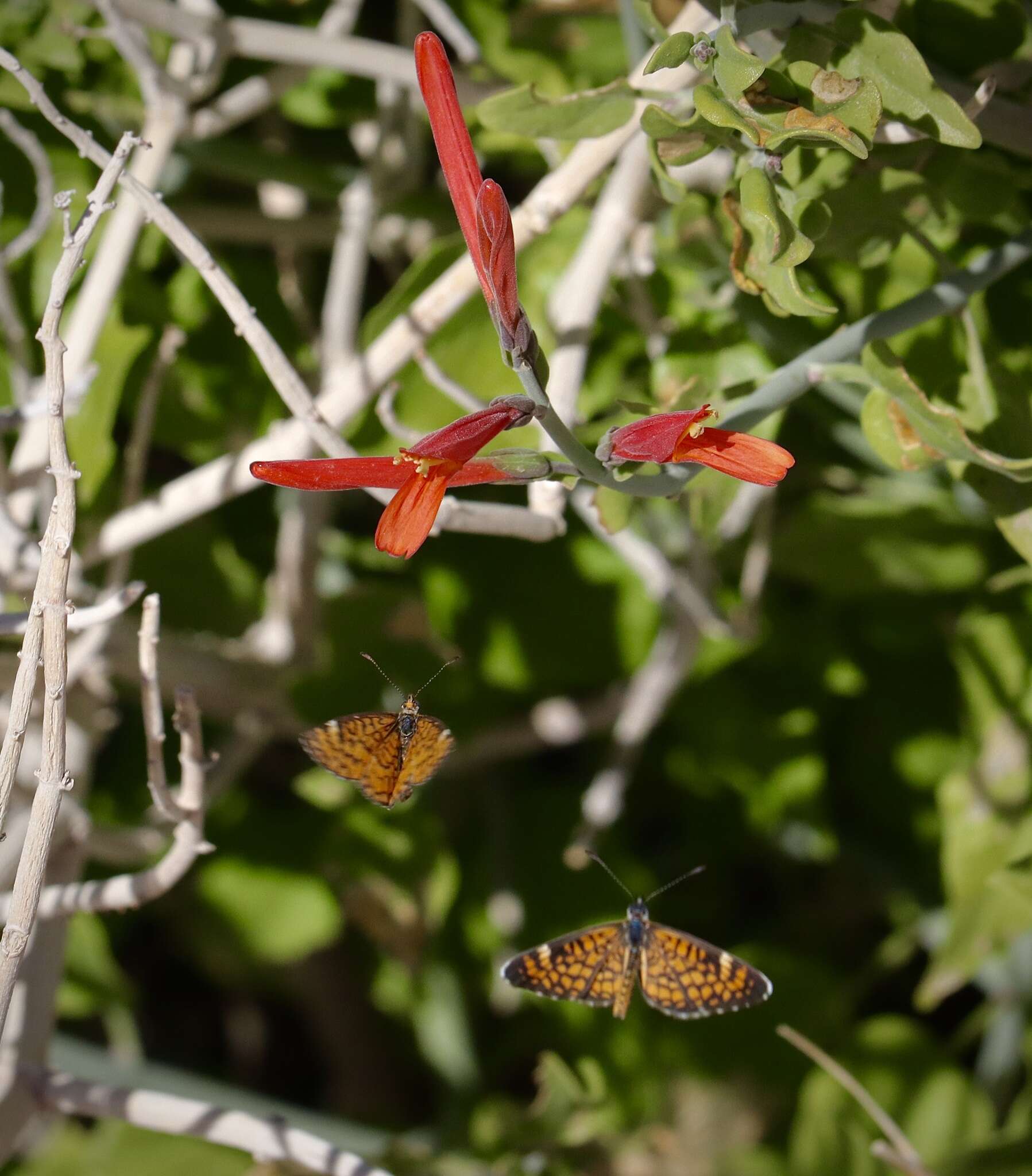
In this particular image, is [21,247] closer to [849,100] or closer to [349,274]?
[349,274]

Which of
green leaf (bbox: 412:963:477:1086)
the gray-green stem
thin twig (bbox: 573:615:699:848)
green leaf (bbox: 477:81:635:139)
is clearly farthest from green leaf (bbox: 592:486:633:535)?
green leaf (bbox: 412:963:477:1086)

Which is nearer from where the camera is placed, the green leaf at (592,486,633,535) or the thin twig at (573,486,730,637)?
the green leaf at (592,486,633,535)

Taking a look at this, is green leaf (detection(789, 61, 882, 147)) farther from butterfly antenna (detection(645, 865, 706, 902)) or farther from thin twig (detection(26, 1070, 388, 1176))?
thin twig (detection(26, 1070, 388, 1176))

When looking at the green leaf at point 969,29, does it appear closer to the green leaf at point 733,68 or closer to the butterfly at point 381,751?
the green leaf at point 733,68

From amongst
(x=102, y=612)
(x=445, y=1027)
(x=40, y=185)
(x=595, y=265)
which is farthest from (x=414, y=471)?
(x=445, y=1027)

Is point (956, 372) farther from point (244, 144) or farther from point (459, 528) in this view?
point (244, 144)
